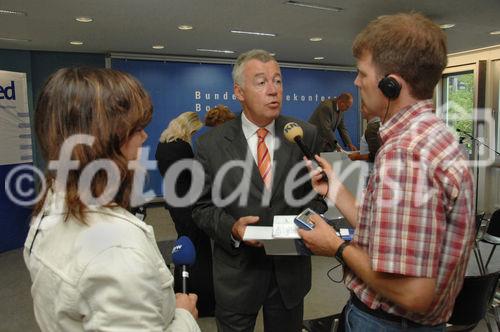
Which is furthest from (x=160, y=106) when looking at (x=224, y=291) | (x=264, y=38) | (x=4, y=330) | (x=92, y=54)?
(x=224, y=291)

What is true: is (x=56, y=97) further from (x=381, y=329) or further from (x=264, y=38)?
Result: (x=264, y=38)

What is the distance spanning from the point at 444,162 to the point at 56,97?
864 mm

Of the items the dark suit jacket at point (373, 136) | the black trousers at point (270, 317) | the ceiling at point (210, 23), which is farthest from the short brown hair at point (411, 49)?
the ceiling at point (210, 23)

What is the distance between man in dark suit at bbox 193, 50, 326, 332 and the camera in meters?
1.71

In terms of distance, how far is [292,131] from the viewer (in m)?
1.68

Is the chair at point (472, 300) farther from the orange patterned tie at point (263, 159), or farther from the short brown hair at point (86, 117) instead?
the short brown hair at point (86, 117)

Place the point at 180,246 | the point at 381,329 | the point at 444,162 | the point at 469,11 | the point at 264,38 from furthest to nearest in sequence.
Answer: the point at 264,38, the point at 469,11, the point at 180,246, the point at 381,329, the point at 444,162

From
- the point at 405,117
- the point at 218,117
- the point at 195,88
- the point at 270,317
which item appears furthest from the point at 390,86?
the point at 195,88

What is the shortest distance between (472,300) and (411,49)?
1.60 metres

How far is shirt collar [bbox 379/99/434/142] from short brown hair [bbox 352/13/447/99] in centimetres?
3

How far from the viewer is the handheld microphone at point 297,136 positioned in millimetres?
1586

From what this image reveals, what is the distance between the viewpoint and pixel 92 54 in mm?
7250

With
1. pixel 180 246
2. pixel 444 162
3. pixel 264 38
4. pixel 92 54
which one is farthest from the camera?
pixel 92 54

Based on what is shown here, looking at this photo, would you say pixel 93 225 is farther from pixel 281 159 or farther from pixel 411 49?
pixel 281 159
